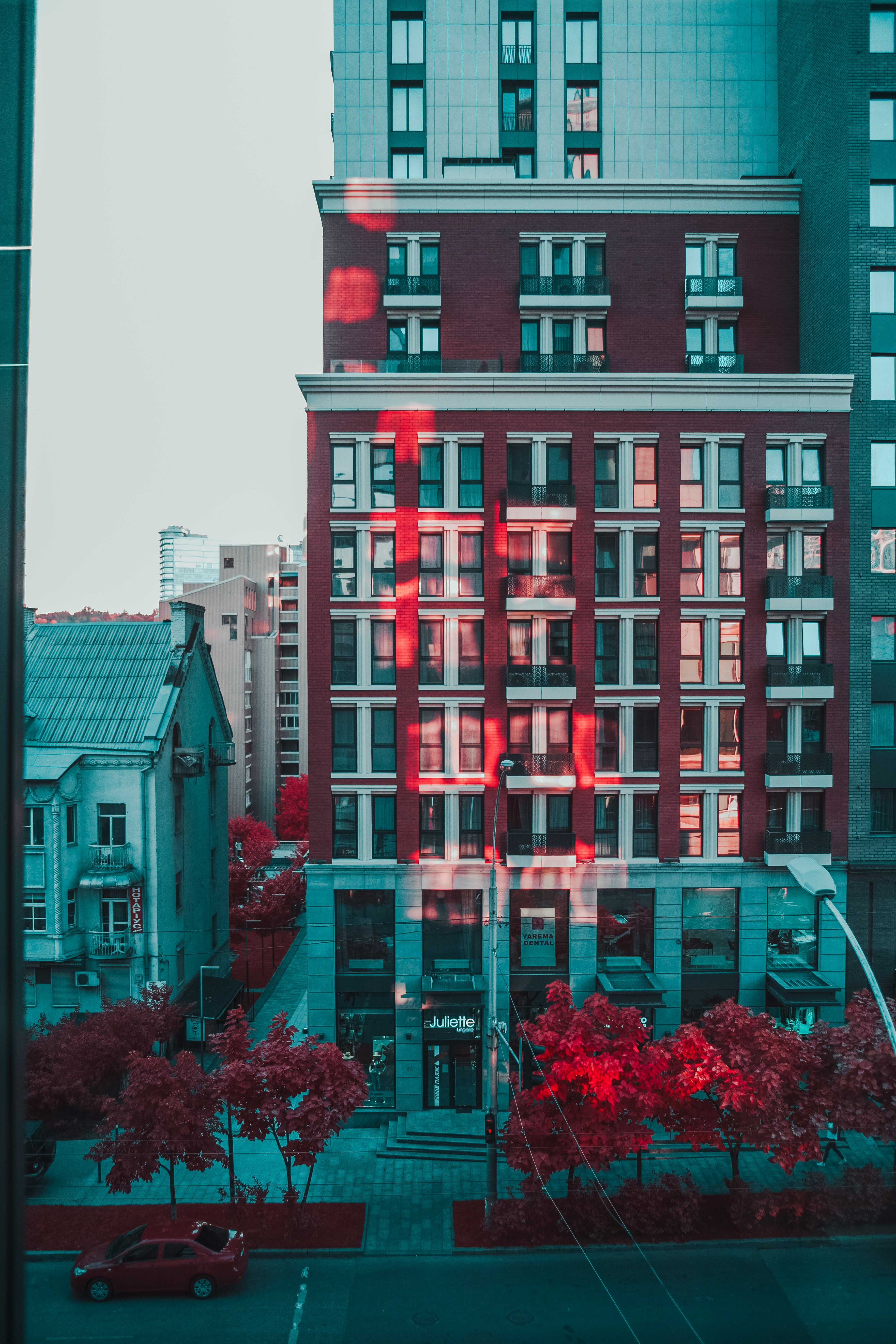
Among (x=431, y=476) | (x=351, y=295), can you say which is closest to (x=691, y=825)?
(x=431, y=476)

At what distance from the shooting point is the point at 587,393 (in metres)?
21.3

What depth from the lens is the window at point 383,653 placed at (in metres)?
21.5

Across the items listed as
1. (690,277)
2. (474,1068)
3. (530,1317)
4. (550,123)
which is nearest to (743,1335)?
(530,1317)

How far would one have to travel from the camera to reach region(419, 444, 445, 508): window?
2156 centimetres

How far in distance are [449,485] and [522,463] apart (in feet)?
7.35

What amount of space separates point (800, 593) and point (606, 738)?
6.90 m

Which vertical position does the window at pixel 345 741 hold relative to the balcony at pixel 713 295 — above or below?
below

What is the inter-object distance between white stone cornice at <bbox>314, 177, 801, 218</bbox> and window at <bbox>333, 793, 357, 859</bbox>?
1729cm


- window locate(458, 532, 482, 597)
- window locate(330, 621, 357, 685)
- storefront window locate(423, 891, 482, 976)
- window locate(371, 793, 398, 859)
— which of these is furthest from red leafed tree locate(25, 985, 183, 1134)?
window locate(458, 532, 482, 597)

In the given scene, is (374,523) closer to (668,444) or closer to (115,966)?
(668,444)

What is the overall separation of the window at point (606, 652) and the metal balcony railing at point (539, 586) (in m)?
1.48

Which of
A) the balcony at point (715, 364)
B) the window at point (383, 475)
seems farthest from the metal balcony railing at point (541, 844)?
the balcony at point (715, 364)

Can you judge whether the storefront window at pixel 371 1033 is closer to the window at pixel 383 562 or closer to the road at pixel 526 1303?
the road at pixel 526 1303

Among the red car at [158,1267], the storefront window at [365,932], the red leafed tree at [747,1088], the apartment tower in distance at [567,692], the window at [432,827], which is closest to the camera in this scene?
the red car at [158,1267]
